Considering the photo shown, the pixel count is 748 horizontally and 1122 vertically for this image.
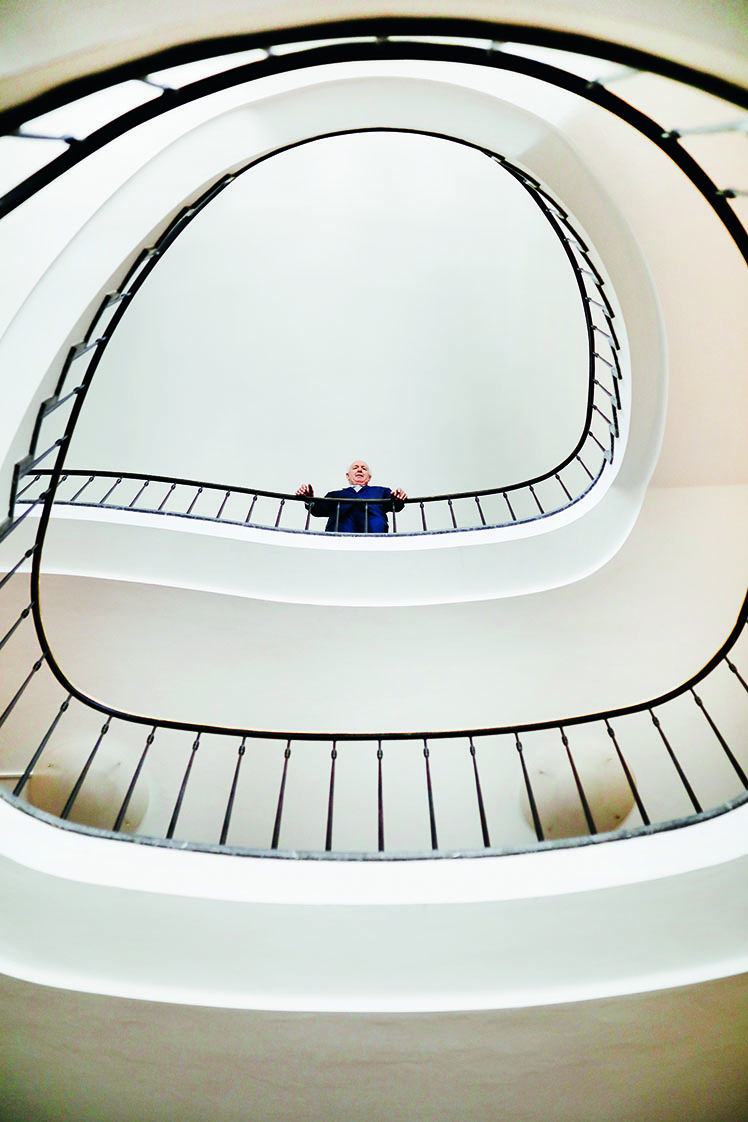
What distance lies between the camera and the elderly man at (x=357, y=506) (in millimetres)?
5801

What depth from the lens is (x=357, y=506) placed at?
6.06 metres

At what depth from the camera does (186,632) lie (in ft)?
15.3

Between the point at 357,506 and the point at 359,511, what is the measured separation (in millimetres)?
52

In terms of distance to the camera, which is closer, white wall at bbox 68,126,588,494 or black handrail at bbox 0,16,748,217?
black handrail at bbox 0,16,748,217

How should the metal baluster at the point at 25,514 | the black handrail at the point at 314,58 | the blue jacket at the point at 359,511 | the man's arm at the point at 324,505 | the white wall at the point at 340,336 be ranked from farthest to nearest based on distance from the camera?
the white wall at the point at 340,336 < the blue jacket at the point at 359,511 < the man's arm at the point at 324,505 < the metal baluster at the point at 25,514 < the black handrail at the point at 314,58

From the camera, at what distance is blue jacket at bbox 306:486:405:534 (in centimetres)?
587

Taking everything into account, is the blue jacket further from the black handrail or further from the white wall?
the black handrail

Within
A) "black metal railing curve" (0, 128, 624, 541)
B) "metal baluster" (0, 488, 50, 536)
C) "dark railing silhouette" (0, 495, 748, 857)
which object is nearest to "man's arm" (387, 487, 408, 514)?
"black metal railing curve" (0, 128, 624, 541)

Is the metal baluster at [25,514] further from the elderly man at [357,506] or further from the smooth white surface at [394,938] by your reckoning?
the elderly man at [357,506]

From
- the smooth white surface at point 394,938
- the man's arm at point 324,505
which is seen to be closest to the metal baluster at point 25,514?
the smooth white surface at point 394,938

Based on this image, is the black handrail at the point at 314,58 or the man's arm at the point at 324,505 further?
the man's arm at the point at 324,505

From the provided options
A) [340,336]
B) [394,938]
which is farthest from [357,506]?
[394,938]

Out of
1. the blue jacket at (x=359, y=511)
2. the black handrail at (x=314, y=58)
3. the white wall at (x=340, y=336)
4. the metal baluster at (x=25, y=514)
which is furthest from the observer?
the white wall at (x=340, y=336)

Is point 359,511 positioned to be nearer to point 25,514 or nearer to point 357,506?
point 357,506
